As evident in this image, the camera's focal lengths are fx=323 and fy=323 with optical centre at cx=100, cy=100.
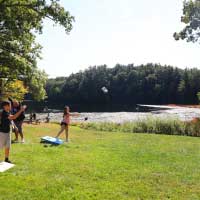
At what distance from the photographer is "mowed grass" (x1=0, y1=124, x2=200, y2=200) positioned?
582 cm

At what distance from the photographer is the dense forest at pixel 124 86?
10531 cm

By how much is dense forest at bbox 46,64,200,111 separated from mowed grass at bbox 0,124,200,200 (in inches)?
3560

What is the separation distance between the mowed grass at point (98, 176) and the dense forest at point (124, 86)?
90.4 m

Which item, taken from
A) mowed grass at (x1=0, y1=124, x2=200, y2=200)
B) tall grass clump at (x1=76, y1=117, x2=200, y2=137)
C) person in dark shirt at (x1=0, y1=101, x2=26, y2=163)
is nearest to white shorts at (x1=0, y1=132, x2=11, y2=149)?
person in dark shirt at (x1=0, y1=101, x2=26, y2=163)

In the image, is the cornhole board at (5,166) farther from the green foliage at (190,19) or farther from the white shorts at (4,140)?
the green foliage at (190,19)

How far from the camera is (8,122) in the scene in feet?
27.9

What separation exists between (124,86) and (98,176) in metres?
114

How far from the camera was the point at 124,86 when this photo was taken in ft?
397

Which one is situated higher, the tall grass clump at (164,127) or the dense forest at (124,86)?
the dense forest at (124,86)

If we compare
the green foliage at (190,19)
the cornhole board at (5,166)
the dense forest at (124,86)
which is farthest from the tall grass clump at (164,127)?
the dense forest at (124,86)

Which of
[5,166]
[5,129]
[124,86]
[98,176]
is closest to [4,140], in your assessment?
[5,129]

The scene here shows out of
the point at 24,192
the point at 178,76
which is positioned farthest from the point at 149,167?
the point at 178,76

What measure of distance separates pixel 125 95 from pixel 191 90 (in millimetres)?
29983

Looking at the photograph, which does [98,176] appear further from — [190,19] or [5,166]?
[190,19]
